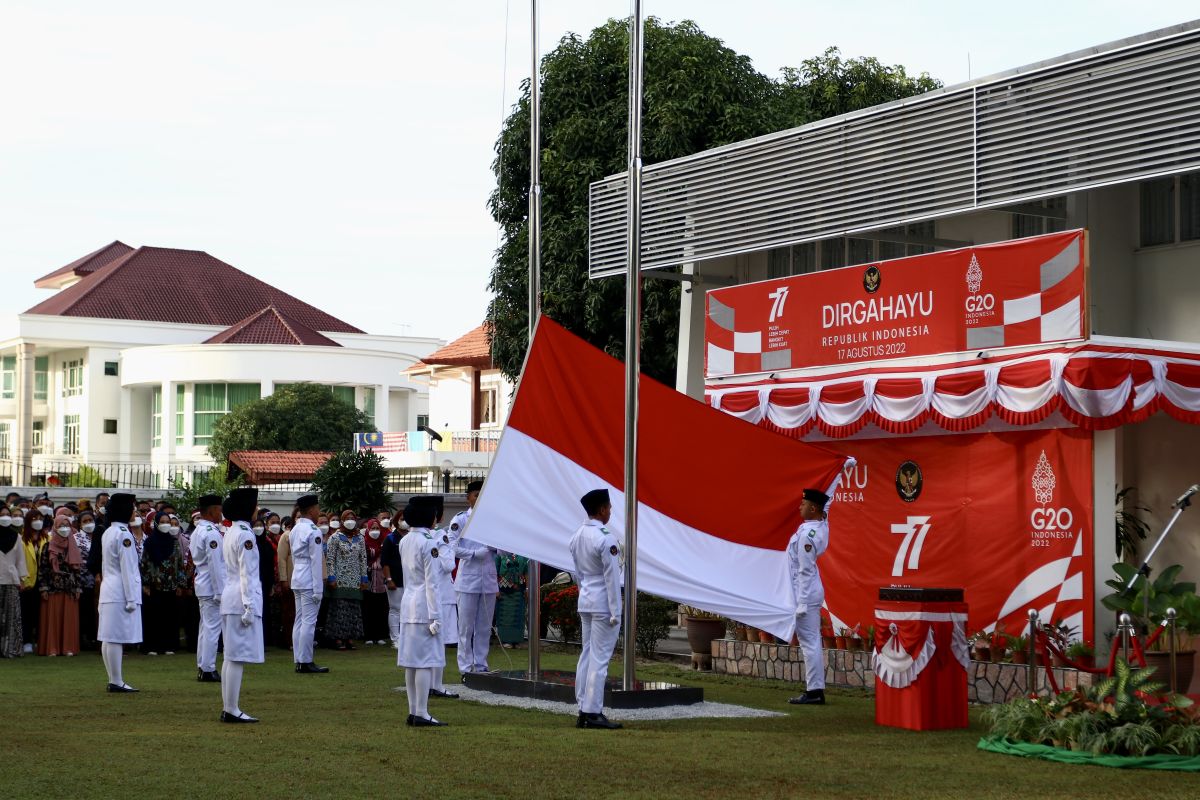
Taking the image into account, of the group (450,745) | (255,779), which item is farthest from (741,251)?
(255,779)

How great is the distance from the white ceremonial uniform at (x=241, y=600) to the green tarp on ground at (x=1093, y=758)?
5.67 m

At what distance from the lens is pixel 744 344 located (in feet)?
59.9

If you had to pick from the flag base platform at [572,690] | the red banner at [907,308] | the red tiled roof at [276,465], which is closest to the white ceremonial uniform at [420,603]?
the flag base platform at [572,690]

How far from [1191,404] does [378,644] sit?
37.0 feet

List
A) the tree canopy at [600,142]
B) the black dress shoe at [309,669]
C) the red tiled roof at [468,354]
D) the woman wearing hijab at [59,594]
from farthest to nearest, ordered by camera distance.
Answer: the red tiled roof at [468,354] → the tree canopy at [600,142] → the woman wearing hijab at [59,594] → the black dress shoe at [309,669]

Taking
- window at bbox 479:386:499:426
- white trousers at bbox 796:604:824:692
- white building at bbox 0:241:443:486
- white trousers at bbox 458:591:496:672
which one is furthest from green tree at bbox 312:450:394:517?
white building at bbox 0:241:443:486

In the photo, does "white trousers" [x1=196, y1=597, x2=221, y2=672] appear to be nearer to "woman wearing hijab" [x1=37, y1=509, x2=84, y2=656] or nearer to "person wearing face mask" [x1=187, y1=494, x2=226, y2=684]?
"person wearing face mask" [x1=187, y1=494, x2=226, y2=684]

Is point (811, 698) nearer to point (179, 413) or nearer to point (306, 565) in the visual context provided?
point (306, 565)

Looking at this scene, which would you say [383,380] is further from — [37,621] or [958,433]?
[958,433]

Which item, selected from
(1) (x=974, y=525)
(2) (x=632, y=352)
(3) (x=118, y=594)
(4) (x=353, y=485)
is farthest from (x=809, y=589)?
(4) (x=353, y=485)

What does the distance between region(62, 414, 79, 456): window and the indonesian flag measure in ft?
199

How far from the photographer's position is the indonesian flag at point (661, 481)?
13117 mm

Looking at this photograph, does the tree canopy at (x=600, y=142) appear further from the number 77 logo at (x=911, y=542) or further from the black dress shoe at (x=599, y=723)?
the black dress shoe at (x=599, y=723)

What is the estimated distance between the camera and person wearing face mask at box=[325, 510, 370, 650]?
2002cm
